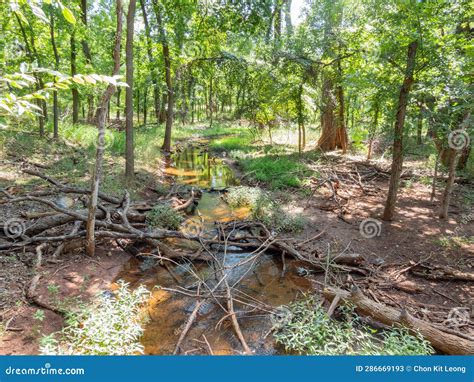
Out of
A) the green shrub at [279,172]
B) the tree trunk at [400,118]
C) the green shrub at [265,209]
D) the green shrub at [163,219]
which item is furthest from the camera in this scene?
the green shrub at [279,172]

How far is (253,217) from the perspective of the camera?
7.81 metres

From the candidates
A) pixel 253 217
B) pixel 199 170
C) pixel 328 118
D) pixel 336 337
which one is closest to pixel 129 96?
pixel 253 217

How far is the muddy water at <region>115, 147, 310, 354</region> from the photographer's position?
13.1 ft

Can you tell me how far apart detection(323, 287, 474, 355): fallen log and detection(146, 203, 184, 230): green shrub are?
4011 mm

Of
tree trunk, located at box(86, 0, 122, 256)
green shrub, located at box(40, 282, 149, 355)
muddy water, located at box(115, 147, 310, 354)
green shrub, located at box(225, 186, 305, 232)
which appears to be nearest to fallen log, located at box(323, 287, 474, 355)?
muddy water, located at box(115, 147, 310, 354)

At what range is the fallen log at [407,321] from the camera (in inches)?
137

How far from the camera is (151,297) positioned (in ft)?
16.0

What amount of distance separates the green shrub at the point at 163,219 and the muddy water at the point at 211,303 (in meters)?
0.44

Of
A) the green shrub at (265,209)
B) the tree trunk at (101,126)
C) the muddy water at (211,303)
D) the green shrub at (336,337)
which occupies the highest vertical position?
the tree trunk at (101,126)

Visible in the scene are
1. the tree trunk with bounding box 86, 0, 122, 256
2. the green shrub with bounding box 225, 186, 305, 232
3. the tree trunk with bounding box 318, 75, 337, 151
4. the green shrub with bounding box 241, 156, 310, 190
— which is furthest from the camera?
the tree trunk with bounding box 318, 75, 337, 151

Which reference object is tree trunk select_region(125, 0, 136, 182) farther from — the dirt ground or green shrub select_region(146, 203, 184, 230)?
the dirt ground

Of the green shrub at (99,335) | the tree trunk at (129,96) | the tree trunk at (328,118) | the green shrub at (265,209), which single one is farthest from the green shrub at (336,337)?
the tree trunk at (328,118)

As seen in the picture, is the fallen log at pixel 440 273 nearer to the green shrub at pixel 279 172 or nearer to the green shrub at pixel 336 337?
the green shrub at pixel 336 337

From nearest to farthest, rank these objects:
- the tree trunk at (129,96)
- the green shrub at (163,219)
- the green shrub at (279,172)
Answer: the green shrub at (163,219) < the tree trunk at (129,96) < the green shrub at (279,172)
